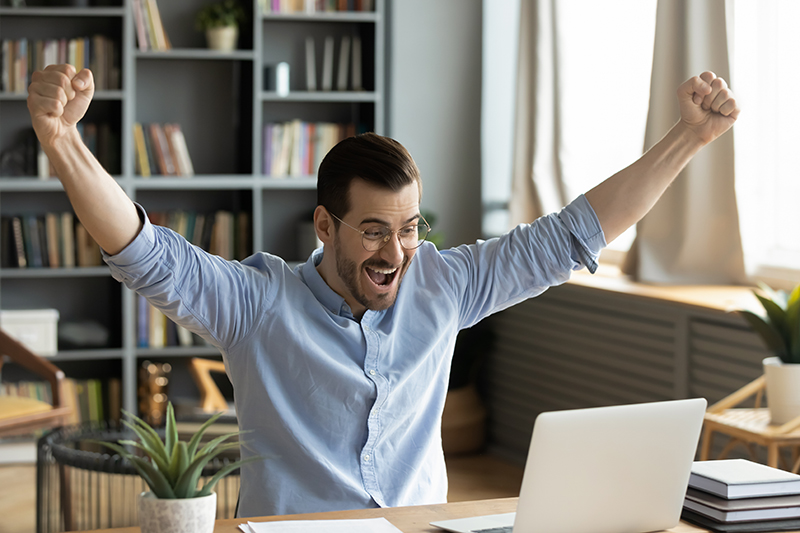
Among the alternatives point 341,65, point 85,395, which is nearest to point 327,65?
point 341,65

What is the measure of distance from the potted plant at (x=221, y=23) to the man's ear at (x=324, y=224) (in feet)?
9.58

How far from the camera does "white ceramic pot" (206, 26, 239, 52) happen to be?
4.34 meters

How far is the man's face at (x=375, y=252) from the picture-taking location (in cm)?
160

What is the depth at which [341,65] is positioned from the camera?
459cm

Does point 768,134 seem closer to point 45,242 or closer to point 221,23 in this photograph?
point 221,23

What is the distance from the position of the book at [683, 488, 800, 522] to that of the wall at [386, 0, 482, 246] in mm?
3255

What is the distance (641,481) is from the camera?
1.28 meters

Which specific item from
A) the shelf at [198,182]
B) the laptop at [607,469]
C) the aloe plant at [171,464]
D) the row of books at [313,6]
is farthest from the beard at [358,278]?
the row of books at [313,6]

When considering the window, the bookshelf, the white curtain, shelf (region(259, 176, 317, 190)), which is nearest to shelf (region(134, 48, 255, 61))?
the bookshelf

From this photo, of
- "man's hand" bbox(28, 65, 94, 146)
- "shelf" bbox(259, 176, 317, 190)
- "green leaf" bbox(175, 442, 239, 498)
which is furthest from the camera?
"shelf" bbox(259, 176, 317, 190)

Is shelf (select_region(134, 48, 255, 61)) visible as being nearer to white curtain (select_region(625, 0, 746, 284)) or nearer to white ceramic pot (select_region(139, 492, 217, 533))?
white curtain (select_region(625, 0, 746, 284))

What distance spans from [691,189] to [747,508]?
2.20m

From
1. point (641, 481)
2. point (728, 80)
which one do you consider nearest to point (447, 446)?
point (728, 80)

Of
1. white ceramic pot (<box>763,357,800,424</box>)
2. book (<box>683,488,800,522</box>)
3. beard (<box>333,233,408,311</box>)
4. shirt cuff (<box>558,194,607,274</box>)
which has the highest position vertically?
shirt cuff (<box>558,194,607,274</box>)
